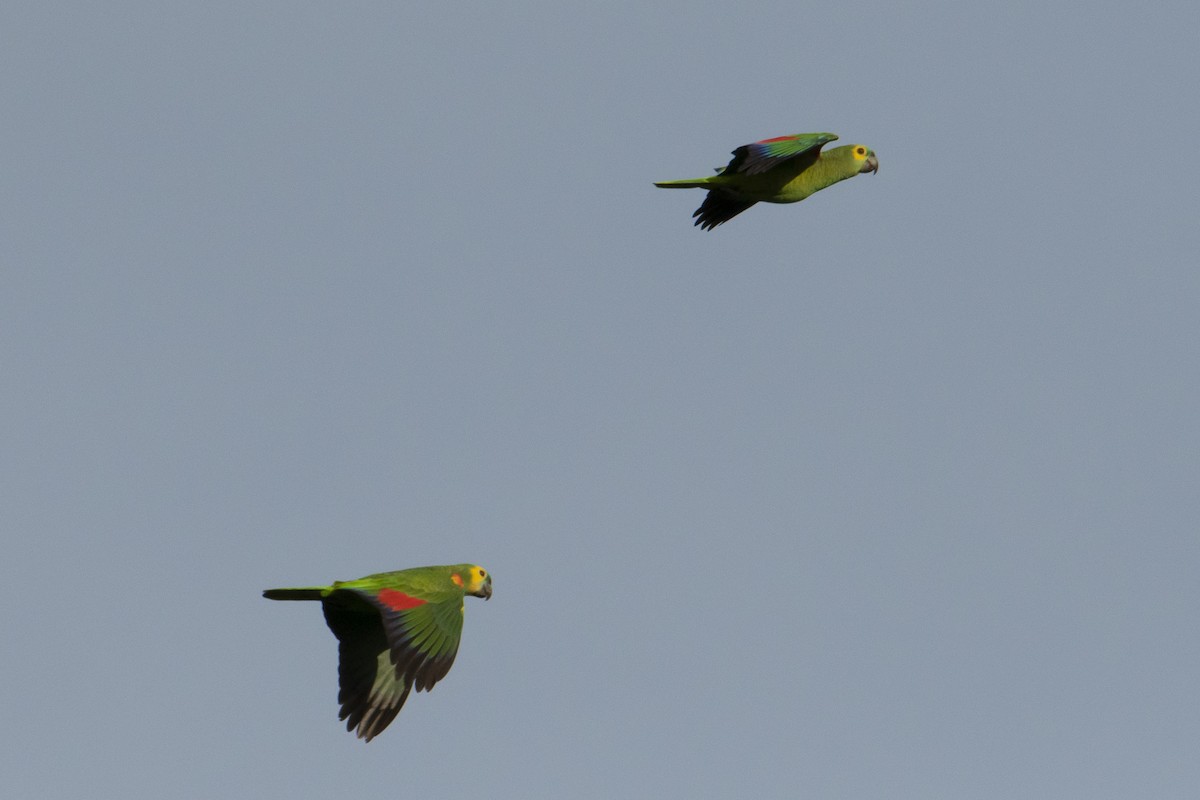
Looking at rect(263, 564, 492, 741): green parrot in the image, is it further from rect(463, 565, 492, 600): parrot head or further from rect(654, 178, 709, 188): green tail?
rect(654, 178, 709, 188): green tail

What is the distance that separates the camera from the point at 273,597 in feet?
71.3

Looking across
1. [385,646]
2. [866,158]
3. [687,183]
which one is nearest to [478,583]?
[385,646]

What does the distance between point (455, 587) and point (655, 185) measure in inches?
283

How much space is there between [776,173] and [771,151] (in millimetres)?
1212

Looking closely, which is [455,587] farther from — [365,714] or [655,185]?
[655,185]

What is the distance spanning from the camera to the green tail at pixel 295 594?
70.1 ft

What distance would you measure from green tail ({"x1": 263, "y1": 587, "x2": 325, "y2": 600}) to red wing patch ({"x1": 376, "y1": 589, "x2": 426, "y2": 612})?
2.86 feet

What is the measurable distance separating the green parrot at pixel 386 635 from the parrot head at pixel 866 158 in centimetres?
964

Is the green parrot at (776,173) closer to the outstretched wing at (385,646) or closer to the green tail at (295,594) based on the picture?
the outstretched wing at (385,646)

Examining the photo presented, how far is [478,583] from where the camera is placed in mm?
24141

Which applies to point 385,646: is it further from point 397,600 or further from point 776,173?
point 776,173

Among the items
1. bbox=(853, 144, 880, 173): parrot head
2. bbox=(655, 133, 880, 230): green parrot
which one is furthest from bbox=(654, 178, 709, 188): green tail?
bbox=(853, 144, 880, 173): parrot head

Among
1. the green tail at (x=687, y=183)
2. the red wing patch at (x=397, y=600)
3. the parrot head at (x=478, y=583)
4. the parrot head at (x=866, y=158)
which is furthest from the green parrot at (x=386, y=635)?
the parrot head at (x=866, y=158)

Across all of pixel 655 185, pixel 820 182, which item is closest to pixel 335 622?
pixel 655 185
